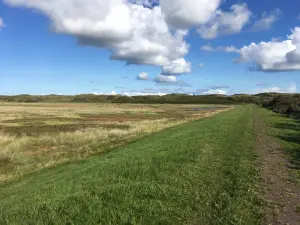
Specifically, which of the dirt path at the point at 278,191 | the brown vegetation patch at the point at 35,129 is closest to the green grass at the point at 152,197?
the dirt path at the point at 278,191

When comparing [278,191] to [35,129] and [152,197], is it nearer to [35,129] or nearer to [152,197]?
[152,197]

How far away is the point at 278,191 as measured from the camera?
9578 mm

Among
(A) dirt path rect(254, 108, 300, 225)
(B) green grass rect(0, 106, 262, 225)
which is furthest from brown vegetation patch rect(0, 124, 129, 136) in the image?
(A) dirt path rect(254, 108, 300, 225)

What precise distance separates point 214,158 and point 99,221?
8511 mm

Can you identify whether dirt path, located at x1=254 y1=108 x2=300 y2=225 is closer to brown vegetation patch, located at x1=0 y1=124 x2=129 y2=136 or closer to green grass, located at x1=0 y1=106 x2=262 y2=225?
green grass, located at x1=0 y1=106 x2=262 y2=225

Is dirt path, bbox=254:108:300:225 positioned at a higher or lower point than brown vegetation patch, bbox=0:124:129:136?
higher

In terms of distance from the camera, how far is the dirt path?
7523 millimetres

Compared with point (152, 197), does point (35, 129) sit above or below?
below

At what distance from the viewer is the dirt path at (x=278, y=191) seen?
752 centimetres

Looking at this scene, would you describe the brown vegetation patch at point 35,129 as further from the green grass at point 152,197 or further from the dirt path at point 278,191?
the dirt path at point 278,191

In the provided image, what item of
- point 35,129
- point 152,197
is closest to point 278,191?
point 152,197

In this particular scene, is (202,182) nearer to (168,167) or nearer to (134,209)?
(168,167)

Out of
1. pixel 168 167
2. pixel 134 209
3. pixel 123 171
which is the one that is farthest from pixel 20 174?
pixel 134 209

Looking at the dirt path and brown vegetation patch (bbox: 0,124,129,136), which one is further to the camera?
brown vegetation patch (bbox: 0,124,129,136)
